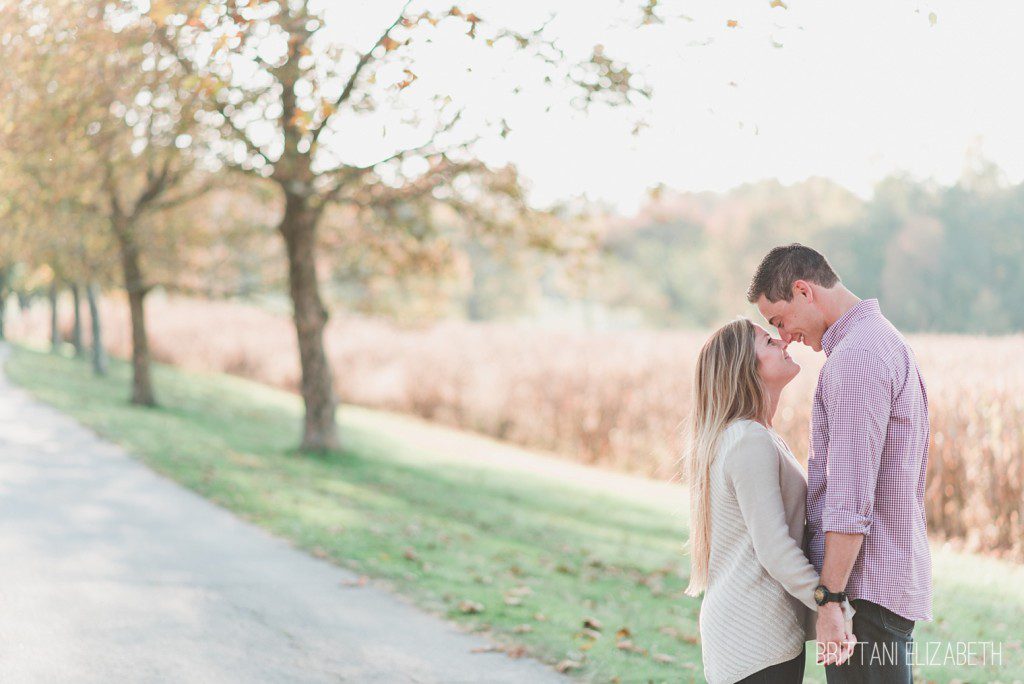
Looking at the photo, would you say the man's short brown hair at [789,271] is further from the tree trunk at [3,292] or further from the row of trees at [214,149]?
the tree trunk at [3,292]

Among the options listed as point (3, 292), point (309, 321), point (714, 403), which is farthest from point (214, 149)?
point (3, 292)

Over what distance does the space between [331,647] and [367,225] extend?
1115 centimetres

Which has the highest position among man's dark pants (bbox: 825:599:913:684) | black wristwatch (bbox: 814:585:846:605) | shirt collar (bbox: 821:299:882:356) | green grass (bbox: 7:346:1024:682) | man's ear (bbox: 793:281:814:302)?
man's ear (bbox: 793:281:814:302)

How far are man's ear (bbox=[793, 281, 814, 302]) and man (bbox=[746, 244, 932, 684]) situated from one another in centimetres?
14

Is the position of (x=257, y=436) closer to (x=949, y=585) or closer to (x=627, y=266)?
(x=949, y=585)

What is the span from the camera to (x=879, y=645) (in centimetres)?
298

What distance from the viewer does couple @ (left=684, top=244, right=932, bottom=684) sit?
2928mm

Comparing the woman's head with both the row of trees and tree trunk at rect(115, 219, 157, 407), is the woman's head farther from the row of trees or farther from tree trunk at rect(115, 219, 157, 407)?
tree trunk at rect(115, 219, 157, 407)

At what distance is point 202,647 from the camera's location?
18.1ft

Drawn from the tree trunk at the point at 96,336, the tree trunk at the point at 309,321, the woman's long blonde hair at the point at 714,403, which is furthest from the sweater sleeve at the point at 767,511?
the tree trunk at the point at 96,336

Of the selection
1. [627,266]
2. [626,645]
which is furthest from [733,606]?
[627,266]

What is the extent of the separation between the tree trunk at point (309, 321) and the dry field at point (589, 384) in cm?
318

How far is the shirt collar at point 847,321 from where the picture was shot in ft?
10.2

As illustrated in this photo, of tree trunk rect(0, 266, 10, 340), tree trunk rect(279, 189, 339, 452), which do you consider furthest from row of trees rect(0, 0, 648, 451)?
tree trunk rect(0, 266, 10, 340)
